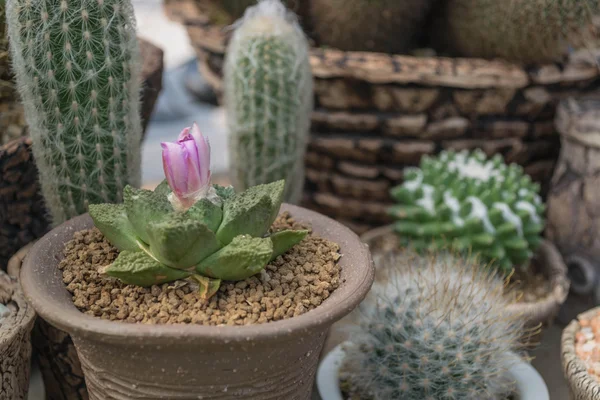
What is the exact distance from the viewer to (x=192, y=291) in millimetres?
790

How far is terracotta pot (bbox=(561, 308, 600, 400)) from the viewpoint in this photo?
0.92 meters

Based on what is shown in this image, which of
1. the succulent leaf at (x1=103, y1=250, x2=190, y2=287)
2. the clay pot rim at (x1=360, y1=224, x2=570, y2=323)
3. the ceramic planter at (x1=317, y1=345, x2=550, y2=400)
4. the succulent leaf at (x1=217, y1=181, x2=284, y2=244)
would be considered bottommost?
the ceramic planter at (x1=317, y1=345, x2=550, y2=400)

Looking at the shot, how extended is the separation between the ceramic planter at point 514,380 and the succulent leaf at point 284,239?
0.30 m

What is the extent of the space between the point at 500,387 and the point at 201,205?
0.57 m

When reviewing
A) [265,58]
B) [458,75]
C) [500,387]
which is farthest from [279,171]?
[500,387]

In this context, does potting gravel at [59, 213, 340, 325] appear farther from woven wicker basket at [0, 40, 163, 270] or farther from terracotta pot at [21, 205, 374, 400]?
woven wicker basket at [0, 40, 163, 270]

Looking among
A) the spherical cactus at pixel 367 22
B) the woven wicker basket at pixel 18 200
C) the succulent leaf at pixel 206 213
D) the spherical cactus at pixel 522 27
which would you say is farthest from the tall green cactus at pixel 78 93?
the spherical cactus at pixel 522 27

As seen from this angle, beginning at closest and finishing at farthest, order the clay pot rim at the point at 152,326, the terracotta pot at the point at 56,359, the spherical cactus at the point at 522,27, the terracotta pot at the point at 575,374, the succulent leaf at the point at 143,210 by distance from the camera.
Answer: the clay pot rim at the point at 152,326 → the succulent leaf at the point at 143,210 → the terracotta pot at the point at 575,374 → the terracotta pot at the point at 56,359 → the spherical cactus at the point at 522,27

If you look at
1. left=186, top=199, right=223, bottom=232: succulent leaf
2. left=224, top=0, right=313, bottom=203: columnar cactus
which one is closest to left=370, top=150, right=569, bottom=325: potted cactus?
left=224, top=0, right=313, bottom=203: columnar cactus

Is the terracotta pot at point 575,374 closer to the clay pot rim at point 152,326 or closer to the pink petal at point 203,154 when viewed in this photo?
the clay pot rim at point 152,326

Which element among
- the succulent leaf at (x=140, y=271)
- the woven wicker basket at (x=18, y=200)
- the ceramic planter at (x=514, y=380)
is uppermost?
the succulent leaf at (x=140, y=271)

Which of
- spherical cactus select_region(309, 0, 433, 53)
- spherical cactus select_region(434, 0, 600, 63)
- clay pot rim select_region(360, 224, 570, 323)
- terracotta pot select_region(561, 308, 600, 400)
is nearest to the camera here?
terracotta pot select_region(561, 308, 600, 400)

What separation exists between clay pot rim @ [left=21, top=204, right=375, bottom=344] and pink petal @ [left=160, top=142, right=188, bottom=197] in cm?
19

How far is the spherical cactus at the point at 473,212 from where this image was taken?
4.10 feet
